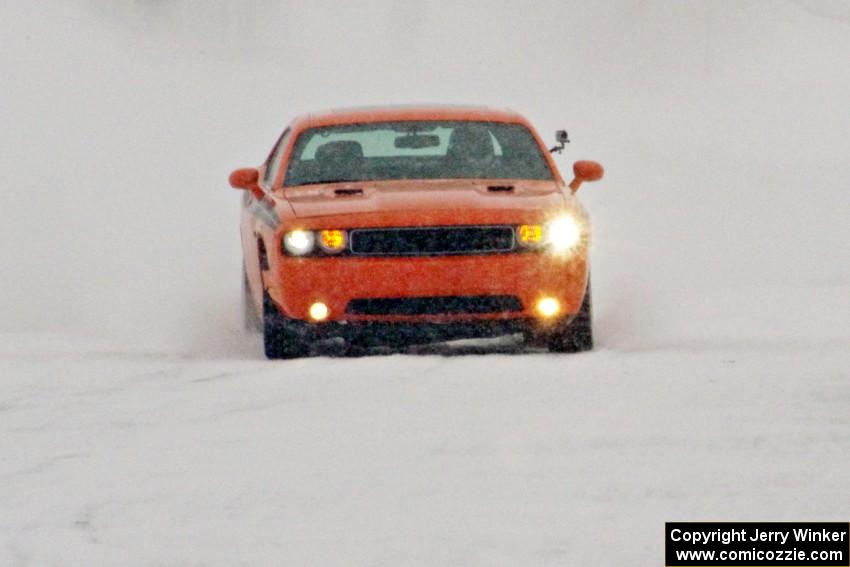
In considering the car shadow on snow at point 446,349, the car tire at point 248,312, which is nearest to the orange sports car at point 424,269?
the car shadow on snow at point 446,349

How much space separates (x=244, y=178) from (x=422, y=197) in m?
1.31

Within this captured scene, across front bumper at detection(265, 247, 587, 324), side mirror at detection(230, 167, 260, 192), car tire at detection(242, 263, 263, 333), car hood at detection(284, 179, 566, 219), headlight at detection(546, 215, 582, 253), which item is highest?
car hood at detection(284, 179, 566, 219)

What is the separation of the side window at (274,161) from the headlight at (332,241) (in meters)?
1.39

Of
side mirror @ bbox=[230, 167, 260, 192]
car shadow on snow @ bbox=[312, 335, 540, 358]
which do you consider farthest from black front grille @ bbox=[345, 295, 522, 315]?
side mirror @ bbox=[230, 167, 260, 192]

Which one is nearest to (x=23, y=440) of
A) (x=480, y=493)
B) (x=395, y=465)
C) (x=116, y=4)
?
(x=395, y=465)

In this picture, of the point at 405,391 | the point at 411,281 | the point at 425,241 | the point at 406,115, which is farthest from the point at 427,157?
the point at 405,391

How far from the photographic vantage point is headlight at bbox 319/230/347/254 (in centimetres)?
875

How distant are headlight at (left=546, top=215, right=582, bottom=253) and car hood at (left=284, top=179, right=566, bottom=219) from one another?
0.12 meters

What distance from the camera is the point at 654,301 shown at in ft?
40.5

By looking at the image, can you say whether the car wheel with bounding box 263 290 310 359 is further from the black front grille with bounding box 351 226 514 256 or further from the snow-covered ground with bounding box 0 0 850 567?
the black front grille with bounding box 351 226 514 256

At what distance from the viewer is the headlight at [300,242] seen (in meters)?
8.77

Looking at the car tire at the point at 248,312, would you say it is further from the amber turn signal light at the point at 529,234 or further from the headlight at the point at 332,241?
the amber turn signal light at the point at 529,234

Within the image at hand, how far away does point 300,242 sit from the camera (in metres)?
8.78

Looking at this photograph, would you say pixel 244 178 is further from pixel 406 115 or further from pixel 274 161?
pixel 406 115
